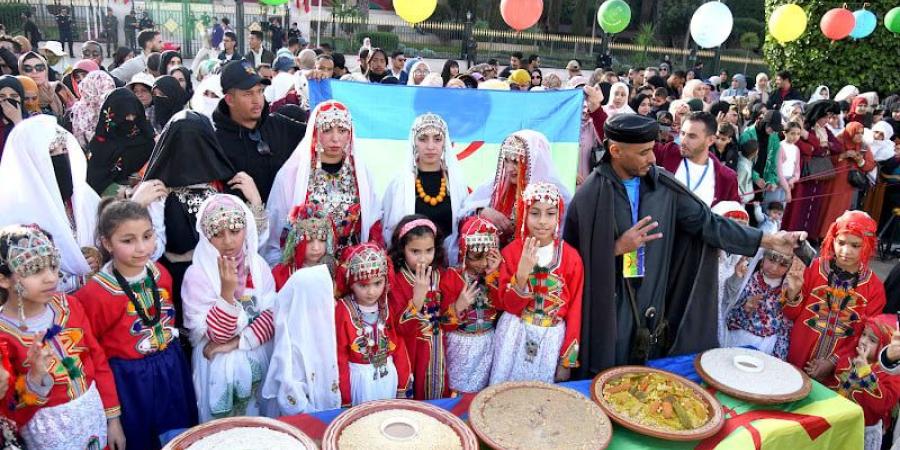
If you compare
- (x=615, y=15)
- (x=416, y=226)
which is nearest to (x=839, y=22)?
(x=615, y=15)

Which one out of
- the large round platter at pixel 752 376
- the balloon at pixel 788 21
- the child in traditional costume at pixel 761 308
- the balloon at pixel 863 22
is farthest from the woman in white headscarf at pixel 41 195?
the balloon at pixel 863 22

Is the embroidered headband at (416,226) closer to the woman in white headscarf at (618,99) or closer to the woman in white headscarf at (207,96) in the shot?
the woman in white headscarf at (207,96)

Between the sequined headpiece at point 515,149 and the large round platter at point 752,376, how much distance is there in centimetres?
153

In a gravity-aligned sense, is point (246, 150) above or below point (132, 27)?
below

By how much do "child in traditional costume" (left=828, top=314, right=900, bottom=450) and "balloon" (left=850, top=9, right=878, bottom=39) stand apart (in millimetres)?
10607

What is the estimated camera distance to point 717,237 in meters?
3.33

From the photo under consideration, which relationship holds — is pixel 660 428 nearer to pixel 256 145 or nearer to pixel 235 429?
pixel 235 429

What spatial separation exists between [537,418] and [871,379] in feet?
6.64

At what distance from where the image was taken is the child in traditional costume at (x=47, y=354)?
7.50 feet

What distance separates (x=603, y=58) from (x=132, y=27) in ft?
46.4

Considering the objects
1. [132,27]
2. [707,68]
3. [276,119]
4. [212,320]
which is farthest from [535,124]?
[707,68]

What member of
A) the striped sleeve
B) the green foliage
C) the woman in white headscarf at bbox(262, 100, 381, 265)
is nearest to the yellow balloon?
the woman in white headscarf at bbox(262, 100, 381, 265)

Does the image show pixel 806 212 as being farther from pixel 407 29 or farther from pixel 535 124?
pixel 407 29

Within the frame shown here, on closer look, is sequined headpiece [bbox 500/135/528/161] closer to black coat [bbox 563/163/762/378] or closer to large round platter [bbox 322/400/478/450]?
black coat [bbox 563/163/762/378]
